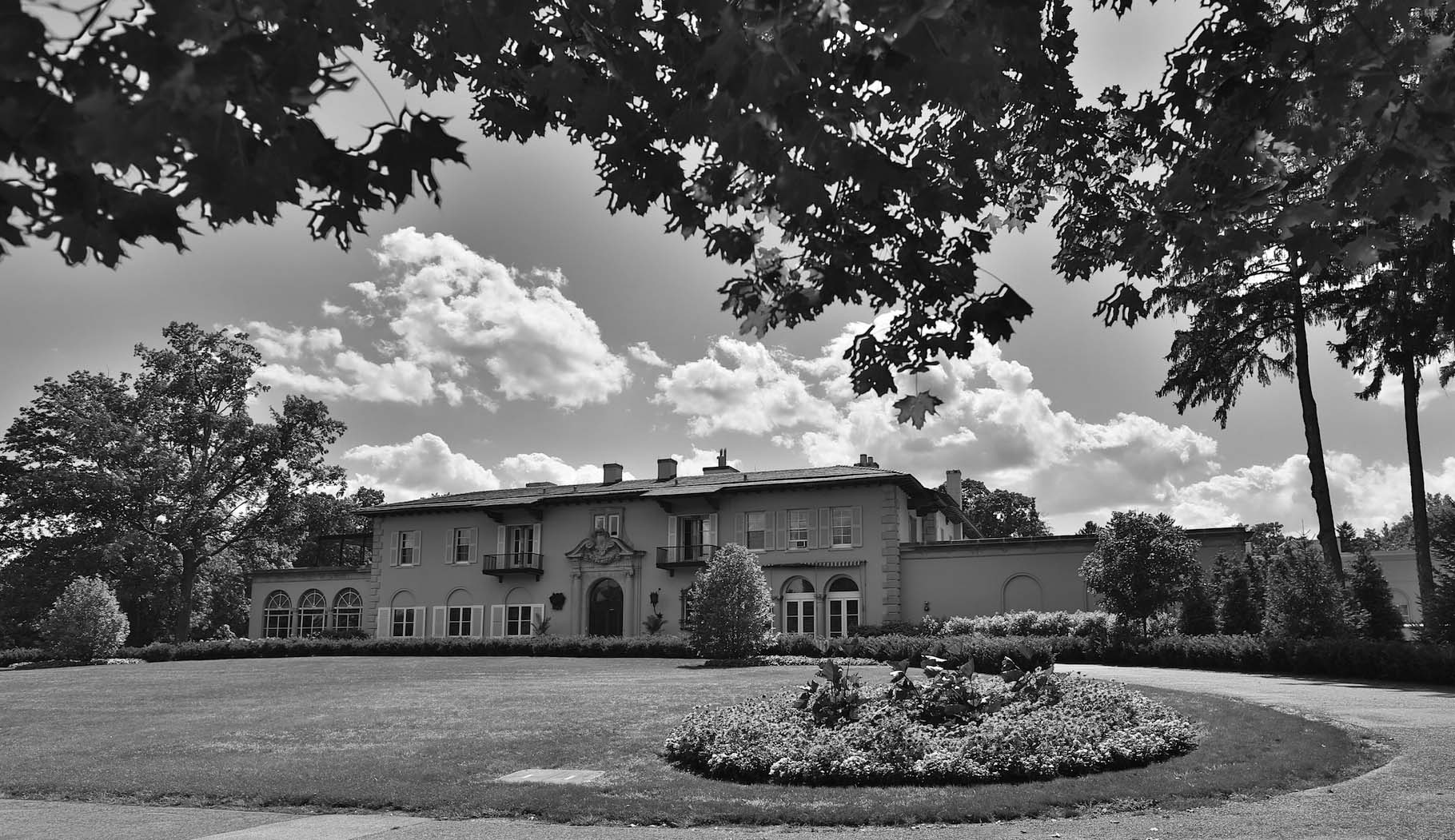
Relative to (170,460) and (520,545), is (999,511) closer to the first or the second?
(520,545)

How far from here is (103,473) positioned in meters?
43.6

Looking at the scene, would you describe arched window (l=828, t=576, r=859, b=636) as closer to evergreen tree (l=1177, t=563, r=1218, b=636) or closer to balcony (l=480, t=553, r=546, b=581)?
evergreen tree (l=1177, t=563, r=1218, b=636)

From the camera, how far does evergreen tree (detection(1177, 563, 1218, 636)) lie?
29.9 meters

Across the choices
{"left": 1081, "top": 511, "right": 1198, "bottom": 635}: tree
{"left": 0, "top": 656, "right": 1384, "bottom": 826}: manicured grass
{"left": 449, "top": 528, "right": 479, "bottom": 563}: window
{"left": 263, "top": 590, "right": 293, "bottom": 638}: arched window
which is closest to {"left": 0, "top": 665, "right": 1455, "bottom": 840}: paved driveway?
{"left": 0, "top": 656, "right": 1384, "bottom": 826}: manicured grass

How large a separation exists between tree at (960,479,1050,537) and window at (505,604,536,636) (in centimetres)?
4590

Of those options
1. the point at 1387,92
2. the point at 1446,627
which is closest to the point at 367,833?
the point at 1387,92

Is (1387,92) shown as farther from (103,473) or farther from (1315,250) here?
(103,473)

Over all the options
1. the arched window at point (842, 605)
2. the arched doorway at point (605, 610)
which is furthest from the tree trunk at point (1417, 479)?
the arched doorway at point (605, 610)

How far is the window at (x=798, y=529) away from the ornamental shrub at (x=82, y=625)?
2647cm

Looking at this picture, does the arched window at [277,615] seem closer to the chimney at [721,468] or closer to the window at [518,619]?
the window at [518,619]

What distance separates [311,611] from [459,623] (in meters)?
8.76

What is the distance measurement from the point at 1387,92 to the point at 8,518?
55.4m

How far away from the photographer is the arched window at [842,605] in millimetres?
39125

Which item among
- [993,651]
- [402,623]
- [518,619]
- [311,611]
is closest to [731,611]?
[993,651]
